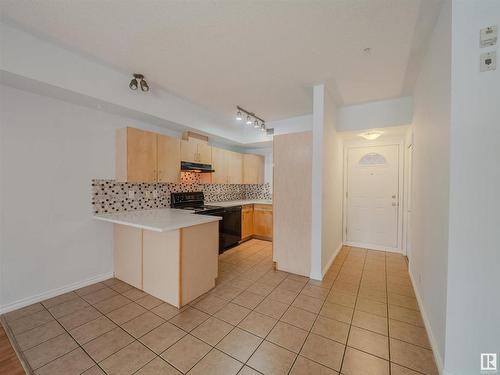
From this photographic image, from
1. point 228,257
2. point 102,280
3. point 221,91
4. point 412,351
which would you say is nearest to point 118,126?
point 221,91

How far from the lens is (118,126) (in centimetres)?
290

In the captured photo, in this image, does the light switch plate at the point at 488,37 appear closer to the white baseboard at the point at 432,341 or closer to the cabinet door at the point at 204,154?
the white baseboard at the point at 432,341

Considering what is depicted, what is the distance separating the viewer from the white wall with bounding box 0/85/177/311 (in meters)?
2.08

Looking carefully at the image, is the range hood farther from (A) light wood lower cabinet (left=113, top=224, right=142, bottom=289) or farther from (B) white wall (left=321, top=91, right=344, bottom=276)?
(B) white wall (left=321, top=91, right=344, bottom=276)

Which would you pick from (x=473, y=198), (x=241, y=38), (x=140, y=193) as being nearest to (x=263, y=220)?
(x=140, y=193)

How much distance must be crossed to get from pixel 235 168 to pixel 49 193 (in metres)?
3.11

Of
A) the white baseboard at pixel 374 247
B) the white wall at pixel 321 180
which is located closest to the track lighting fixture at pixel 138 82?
the white wall at pixel 321 180

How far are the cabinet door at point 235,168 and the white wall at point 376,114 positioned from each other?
2224mm

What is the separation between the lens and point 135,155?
2.79m

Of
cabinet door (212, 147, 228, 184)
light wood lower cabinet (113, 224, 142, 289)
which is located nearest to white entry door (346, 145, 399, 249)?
cabinet door (212, 147, 228, 184)

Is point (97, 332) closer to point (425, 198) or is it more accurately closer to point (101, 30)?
point (101, 30)

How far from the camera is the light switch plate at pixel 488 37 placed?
1.16 metres

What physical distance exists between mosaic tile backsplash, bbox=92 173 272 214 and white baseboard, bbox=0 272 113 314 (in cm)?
90

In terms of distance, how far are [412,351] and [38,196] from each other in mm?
3958
